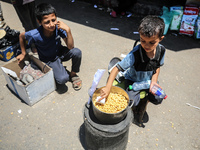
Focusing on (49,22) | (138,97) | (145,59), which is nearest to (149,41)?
(145,59)

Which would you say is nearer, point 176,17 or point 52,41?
point 52,41

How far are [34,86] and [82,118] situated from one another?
102cm

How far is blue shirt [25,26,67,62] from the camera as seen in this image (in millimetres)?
3108

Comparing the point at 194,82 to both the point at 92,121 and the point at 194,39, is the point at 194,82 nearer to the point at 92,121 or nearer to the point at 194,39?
the point at 194,39

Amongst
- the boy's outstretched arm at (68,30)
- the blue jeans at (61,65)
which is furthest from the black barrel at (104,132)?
the boy's outstretched arm at (68,30)

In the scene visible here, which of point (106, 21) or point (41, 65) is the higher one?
point (41, 65)

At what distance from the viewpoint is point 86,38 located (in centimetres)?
530

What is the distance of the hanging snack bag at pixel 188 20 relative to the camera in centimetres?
529

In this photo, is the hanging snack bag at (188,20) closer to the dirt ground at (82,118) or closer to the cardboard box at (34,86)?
the dirt ground at (82,118)

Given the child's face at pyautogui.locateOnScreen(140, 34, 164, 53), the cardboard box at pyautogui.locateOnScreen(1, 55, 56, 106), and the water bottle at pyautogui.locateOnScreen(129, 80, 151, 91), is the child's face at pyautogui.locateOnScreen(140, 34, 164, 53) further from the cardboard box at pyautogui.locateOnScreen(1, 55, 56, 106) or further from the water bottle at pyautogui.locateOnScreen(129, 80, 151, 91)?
the cardboard box at pyautogui.locateOnScreen(1, 55, 56, 106)

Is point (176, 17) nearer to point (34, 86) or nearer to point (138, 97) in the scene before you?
point (138, 97)

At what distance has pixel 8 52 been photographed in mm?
4234

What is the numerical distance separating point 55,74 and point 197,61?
367cm

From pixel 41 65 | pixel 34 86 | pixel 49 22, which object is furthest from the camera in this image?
pixel 41 65
